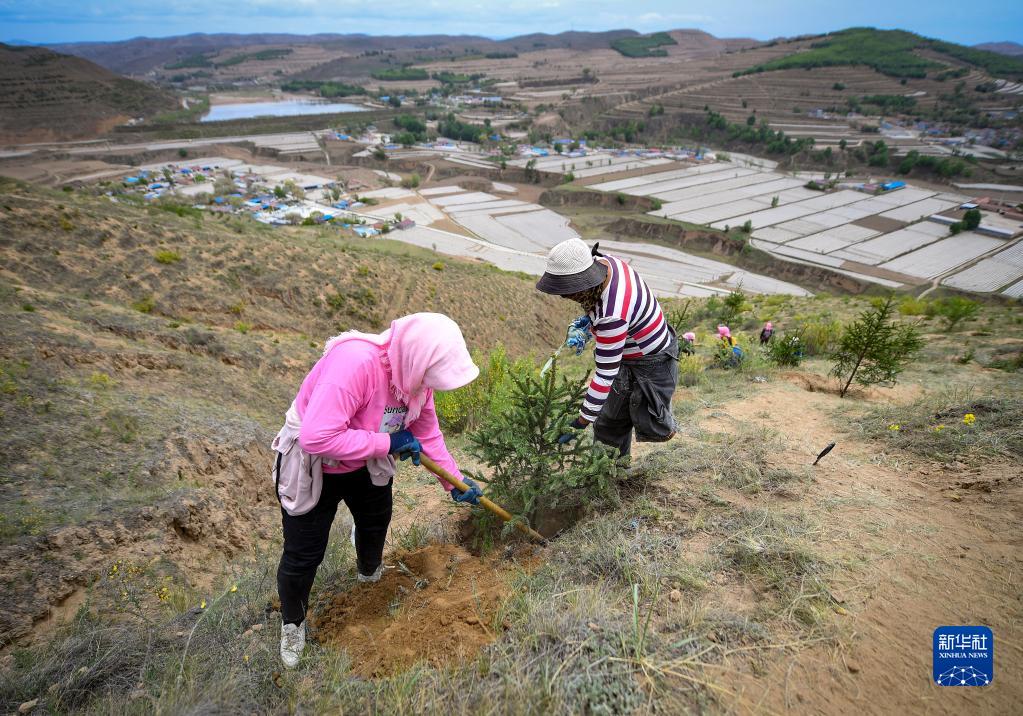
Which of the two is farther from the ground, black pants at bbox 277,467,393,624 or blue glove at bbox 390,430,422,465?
blue glove at bbox 390,430,422,465

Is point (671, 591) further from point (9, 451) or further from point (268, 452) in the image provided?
point (9, 451)

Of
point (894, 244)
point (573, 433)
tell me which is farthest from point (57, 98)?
point (894, 244)

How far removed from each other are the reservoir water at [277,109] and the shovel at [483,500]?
11537 centimetres

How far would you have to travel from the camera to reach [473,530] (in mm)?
4016

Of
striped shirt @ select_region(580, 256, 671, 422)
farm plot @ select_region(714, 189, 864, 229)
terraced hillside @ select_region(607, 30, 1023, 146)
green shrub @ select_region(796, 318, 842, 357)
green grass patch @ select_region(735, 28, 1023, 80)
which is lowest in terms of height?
farm plot @ select_region(714, 189, 864, 229)

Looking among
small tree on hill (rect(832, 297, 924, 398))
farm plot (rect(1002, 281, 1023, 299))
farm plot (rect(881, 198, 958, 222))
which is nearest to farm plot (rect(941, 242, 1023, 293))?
farm plot (rect(1002, 281, 1023, 299))

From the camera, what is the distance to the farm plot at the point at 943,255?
35.9m

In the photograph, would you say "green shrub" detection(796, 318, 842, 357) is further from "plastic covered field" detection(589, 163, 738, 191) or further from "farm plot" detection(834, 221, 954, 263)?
"plastic covered field" detection(589, 163, 738, 191)

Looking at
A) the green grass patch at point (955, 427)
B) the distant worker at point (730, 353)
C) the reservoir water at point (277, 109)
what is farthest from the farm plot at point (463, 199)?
the reservoir water at point (277, 109)

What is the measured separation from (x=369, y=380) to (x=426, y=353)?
1.16ft

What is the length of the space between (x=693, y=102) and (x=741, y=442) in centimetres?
10560

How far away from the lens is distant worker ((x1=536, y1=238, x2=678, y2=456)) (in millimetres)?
3207

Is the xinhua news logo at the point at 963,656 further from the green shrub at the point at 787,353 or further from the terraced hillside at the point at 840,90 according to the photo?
the terraced hillside at the point at 840,90

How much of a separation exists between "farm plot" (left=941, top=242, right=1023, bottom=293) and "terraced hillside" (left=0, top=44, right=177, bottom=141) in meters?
101
